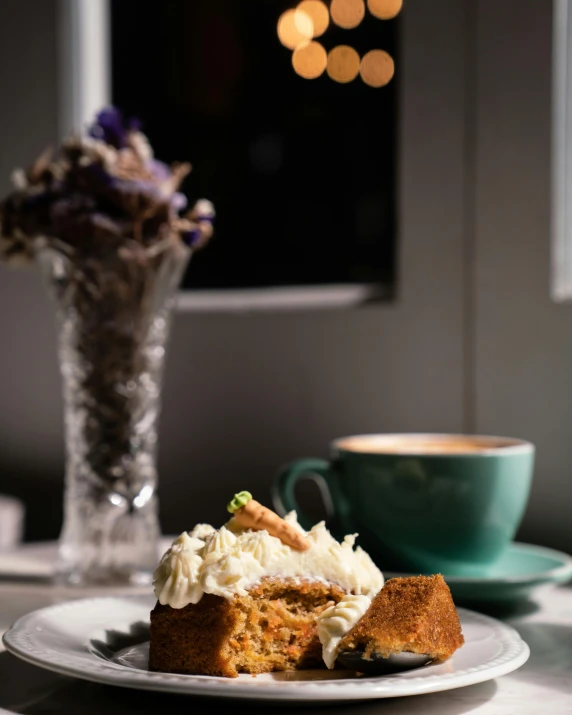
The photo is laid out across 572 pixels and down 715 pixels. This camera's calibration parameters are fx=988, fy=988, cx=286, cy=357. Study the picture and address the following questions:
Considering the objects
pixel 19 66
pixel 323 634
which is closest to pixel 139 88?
pixel 19 66

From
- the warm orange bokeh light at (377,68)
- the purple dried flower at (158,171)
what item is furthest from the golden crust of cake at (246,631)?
the warm orange bokeh light at (377,68)

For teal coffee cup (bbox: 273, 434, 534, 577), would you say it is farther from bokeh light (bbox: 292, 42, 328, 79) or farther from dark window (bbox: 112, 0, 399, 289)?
bokeh light (bbox: 292, 42, 328, 79)

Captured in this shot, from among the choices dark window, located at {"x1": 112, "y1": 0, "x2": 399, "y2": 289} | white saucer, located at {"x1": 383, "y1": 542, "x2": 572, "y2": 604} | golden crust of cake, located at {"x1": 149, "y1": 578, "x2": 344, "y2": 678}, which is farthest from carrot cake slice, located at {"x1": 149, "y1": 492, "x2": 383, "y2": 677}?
dark window, located at {"x1": 112, "y1": 0, "x2": 399, "y2": 289}

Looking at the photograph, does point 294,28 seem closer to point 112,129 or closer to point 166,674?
point 112,129

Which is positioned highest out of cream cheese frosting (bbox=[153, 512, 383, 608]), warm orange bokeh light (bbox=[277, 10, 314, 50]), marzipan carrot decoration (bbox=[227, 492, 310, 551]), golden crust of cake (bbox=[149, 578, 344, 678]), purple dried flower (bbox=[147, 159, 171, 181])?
warm orange bokeh light (bbox=[277, 10, 314, 50])

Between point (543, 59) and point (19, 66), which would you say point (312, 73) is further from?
point (19, 66)

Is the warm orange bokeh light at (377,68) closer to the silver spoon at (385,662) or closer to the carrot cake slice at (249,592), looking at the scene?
the carrot cake slice at (249,592)

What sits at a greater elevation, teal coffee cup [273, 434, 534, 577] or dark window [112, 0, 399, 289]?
dark window [112, 0, 399, 289]
